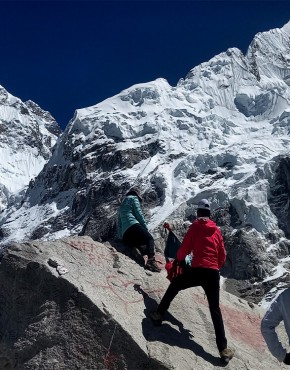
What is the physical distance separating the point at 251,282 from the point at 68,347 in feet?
421

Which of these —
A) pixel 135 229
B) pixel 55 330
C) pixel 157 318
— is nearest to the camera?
pixel 55 330

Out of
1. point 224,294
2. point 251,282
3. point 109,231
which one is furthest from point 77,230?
point 224,294

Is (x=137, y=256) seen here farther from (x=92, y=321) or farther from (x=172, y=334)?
(x=92, y=321)

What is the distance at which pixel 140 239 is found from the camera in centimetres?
1227

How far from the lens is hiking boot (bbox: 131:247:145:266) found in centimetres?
1219

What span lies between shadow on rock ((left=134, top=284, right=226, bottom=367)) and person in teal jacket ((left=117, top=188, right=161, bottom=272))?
172 centimetres

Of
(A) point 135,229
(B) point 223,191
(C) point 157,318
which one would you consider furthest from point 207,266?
(B) point 223,191

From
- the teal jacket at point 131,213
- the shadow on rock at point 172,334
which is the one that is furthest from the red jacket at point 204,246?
the teal jacket at point 131,213

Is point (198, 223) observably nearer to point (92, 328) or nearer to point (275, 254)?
point (92, 328)

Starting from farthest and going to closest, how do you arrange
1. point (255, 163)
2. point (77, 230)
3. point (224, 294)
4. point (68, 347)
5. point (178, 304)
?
point (77, 230) < point (255, 163) < point (224, 294) < point (178, 304) < point (68, 347)

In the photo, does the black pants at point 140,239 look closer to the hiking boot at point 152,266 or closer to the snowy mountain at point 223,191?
the hiking boot at point 152,266

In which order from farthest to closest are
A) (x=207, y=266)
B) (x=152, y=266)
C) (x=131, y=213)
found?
(x=131, y=213)
(x=152, y=266)
(x=207, y=266)

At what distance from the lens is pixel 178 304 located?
1105 centimetres

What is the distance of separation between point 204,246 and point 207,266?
0.30 meters
